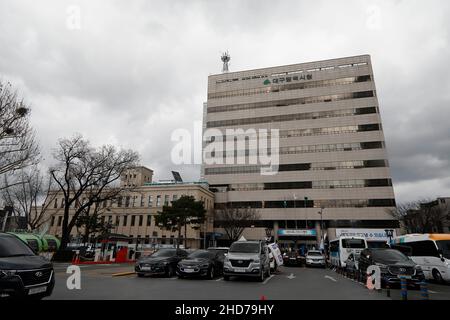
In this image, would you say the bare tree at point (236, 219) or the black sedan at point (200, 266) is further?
the bare tree at point (236, 219)

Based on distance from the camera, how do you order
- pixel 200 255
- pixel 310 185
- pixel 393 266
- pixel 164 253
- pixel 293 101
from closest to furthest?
pixel 393 266 → pixel 200 255 → pixel 164 253 → pixel 310 185 → pixel 293 101

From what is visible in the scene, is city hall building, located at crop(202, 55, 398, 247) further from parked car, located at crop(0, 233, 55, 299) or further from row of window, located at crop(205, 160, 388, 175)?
parked car, located at crop(0, 233, 55, 299)

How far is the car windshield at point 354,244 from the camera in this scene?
23.6 meters

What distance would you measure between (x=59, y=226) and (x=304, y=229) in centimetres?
5729

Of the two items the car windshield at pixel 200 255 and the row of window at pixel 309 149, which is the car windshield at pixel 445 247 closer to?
the car windshield at pixel 200 255

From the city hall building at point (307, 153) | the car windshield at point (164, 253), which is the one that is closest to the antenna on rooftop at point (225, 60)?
the city hall building at point (307, 153)

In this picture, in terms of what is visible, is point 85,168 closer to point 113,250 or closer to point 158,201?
point 113,250

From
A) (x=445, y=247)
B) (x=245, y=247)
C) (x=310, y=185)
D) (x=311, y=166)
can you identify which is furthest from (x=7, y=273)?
(x=311, y=166)

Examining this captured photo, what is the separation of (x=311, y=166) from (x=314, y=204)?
822cm

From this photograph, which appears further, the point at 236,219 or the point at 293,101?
the point at 293,101

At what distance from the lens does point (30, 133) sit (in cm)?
1795

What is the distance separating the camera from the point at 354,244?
23.7 metres
